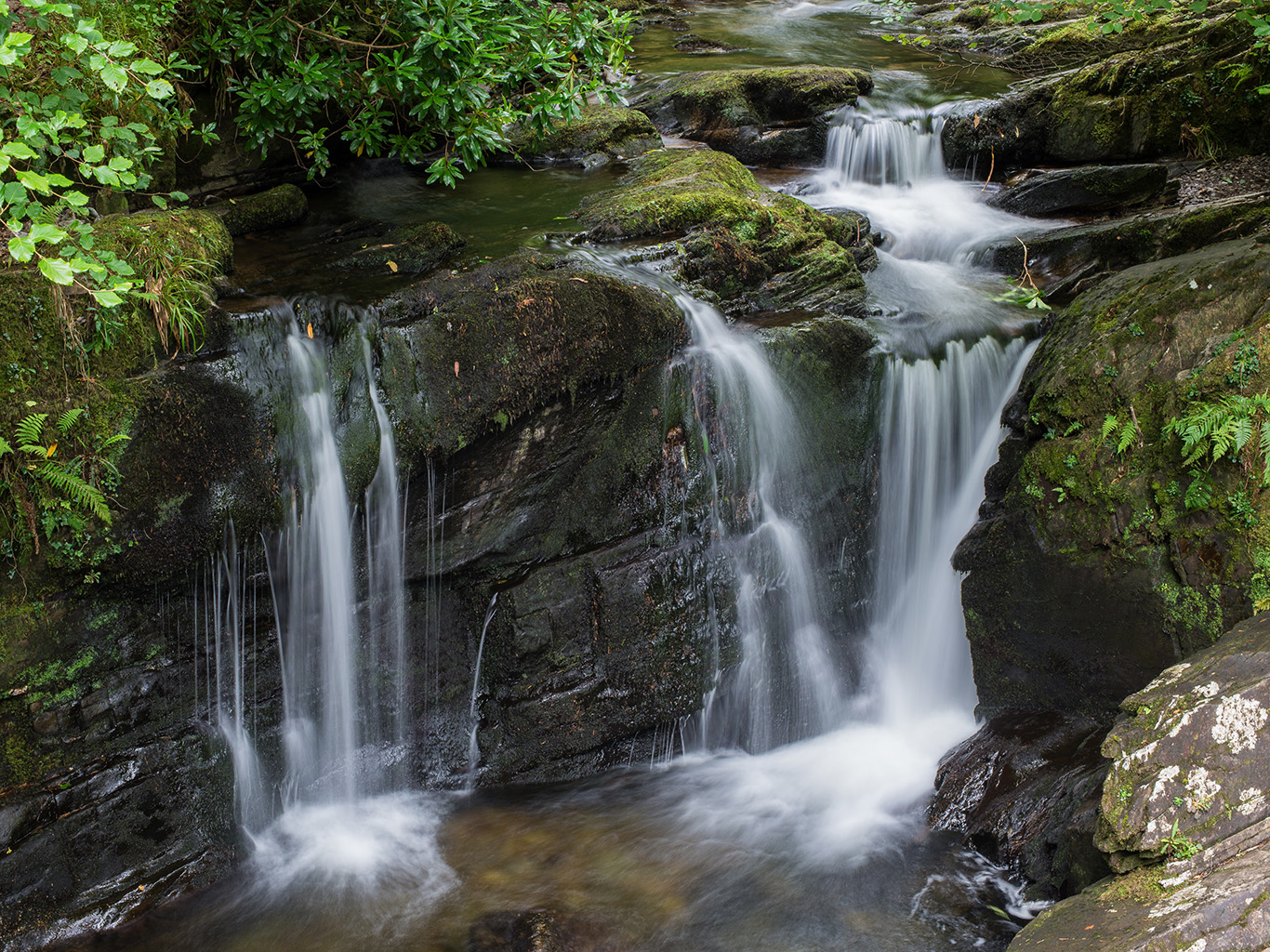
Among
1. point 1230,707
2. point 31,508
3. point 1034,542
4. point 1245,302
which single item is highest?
point 1245,302

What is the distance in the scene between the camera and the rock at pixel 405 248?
5.85 meters

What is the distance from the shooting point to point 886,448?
21.0 ft

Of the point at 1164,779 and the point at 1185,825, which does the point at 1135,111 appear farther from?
the point at 1185,825

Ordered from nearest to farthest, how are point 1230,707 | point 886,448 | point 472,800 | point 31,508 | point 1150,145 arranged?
point 1230,707
point 31,508
point 472,800
point 886,448
point 1150,145

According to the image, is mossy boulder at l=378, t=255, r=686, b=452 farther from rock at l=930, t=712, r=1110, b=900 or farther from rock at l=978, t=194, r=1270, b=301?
rock at l=978, t=194, r=1270, b=301

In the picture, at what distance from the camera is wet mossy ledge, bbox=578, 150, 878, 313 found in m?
6.56

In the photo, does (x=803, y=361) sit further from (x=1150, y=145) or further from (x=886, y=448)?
(x=1150, y=145)

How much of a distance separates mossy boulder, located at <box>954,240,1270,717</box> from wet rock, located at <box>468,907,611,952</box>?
117 inches

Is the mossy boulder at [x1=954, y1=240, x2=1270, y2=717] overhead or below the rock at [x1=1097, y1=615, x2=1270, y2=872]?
overhead

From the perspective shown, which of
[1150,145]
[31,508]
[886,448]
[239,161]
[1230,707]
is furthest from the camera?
[1150,145]

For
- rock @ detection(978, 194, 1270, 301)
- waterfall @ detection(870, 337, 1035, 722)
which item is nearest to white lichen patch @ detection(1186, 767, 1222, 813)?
waterfall @ detection(870, 337, 1035, 722)

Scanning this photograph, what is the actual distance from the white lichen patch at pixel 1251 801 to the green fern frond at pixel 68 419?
17.9 feet

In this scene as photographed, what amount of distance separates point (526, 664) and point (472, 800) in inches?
37.8

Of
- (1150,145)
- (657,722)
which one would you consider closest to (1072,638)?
(657,722)
